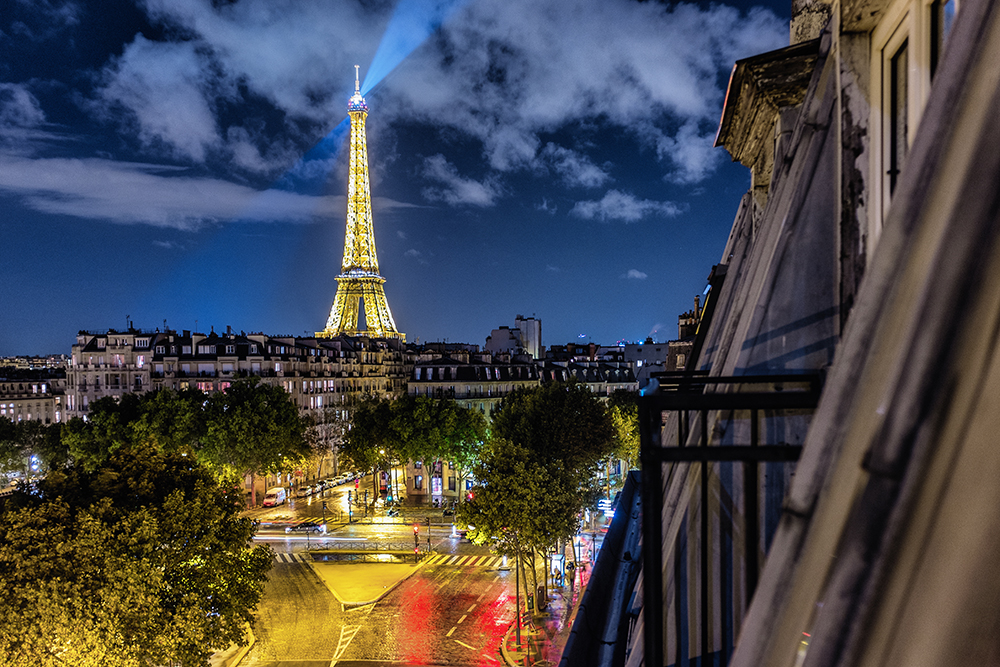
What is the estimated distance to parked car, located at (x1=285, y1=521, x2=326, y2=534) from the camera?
41.0m

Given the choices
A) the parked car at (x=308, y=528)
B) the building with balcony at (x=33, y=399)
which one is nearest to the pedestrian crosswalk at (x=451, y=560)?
the parked car at (x=308, y=528)

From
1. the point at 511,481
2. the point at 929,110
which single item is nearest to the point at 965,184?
the point at 929,110

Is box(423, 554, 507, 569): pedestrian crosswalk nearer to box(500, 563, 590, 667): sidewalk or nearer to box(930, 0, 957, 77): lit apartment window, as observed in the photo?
box(500, 563, 590, 667): sidewalk

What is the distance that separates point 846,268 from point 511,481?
2365 centimetres

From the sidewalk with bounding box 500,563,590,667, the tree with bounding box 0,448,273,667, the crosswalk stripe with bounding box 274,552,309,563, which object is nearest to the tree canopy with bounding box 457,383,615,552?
the sidewalk with bounding box 500,563,590,667

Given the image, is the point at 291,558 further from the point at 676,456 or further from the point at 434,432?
the point at 676,456

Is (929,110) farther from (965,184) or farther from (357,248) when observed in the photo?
(357,248)

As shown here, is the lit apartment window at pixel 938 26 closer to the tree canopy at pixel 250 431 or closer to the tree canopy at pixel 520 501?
the tree canopy at pixel 520 501

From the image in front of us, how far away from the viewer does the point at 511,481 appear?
2662 cm

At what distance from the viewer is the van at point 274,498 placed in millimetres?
49062

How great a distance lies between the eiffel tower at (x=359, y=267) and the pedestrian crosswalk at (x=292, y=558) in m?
62.5

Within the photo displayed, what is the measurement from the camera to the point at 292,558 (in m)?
35.5

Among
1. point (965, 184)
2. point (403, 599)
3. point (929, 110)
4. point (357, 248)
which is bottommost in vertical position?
point (403, 599)

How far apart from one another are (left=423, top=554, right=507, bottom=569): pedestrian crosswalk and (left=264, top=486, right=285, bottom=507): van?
62.1 ft
